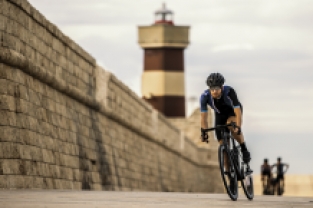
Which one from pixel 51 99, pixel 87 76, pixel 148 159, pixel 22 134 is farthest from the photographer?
pixel 148 159

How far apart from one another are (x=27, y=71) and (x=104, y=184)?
6.33 metres

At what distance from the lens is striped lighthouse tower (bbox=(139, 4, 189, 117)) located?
49.2 metres

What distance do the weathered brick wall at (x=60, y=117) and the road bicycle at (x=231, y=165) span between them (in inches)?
132

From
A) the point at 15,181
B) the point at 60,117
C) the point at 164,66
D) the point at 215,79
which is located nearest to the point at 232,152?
the point at 215,79

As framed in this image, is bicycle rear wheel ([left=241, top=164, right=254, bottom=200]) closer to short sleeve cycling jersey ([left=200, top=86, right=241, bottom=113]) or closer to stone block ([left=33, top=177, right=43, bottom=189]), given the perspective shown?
short sleeve cycling jersey ([left=200, top=86, right=241, bottom=113])

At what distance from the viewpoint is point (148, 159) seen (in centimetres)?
2798

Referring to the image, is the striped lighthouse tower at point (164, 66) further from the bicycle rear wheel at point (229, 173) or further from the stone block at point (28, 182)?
the bicycle rear wheel at point (229, 173)

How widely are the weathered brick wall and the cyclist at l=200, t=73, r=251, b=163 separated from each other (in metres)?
3.30

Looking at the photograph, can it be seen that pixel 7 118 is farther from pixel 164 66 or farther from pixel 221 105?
pixel 164 66

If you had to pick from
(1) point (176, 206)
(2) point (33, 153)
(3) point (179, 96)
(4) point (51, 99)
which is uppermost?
(3) point (179, 96)

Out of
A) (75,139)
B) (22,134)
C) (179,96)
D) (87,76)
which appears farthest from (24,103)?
(179,96)

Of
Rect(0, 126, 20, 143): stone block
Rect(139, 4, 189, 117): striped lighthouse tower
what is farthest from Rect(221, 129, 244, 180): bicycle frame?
Rect(139, 4, 189, 117): striped lighthouse tower

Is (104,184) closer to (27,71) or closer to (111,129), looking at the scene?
(111,129)

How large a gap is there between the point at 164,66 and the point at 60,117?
33.5m
